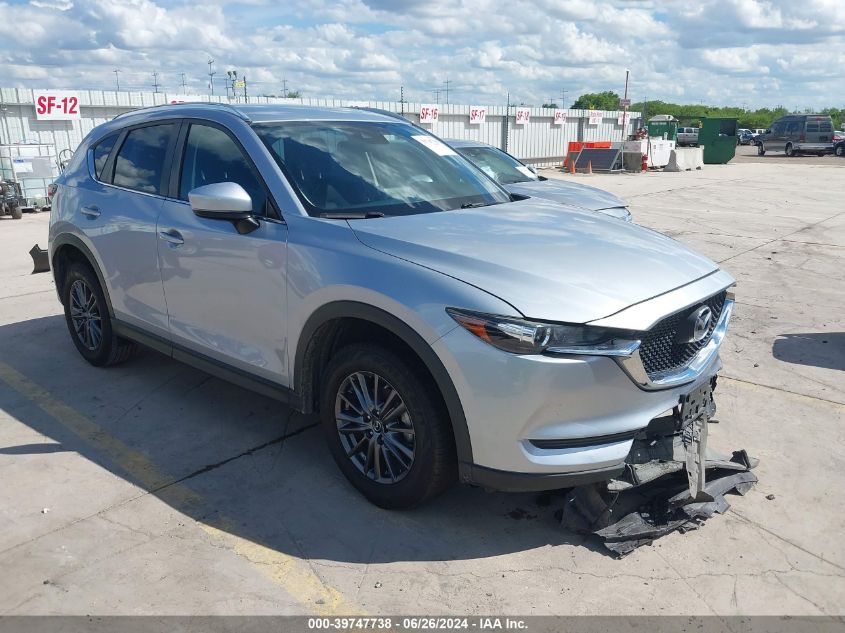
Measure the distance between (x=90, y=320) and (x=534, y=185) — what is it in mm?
5662

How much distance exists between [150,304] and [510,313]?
2720 millimetres

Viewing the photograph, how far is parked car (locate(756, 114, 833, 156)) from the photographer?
37.3 metres

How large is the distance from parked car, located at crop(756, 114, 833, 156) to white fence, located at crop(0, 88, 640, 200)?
759 cm

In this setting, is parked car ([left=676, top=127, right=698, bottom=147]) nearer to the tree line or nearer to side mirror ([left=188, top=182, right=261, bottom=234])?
the tree line

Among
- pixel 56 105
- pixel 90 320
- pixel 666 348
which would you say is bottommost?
pixel 90 320

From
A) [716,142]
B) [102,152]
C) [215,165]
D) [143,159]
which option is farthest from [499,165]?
[716,142]

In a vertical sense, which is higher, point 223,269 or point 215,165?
point 215,165

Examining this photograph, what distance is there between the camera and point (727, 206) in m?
16.2

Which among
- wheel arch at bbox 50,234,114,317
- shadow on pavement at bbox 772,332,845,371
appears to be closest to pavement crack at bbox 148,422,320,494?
wheel arch at bbox 50,234,114,317

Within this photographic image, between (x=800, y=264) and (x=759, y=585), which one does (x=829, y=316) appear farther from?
(x=759, y=585)

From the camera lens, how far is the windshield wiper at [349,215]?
3539mm

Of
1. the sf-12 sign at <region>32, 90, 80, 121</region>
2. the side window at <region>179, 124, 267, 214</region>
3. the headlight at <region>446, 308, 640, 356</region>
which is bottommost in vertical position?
the headlight at <region>446, 308, 640, 356</region>

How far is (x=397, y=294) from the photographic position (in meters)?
3.05

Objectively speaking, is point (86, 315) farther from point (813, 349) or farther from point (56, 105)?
point (56, 105)
